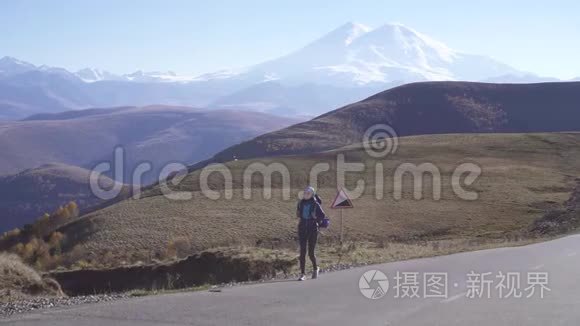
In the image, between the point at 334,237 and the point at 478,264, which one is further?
the point at 334,237

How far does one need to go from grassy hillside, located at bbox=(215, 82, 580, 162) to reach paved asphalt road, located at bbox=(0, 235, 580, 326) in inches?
4602

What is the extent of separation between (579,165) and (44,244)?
168ft

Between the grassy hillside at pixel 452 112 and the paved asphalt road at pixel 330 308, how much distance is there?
117m

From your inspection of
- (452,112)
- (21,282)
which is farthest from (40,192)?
(21,282)

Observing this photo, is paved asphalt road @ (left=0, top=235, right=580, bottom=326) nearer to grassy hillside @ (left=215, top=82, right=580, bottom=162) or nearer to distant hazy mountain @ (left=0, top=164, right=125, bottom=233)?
grassy hillside @ (left=215, top=82, right=580, bottom=162)

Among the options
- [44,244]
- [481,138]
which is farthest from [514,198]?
[481,138]

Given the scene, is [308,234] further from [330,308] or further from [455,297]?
[330,308]

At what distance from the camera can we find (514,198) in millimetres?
48250

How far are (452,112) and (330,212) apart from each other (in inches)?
4700

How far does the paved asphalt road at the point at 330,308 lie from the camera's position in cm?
923

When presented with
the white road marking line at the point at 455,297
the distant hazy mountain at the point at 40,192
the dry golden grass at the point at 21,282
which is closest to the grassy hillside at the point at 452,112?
the distant hazy mountain at the point at 40,192

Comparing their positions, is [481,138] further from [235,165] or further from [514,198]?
[514,198]

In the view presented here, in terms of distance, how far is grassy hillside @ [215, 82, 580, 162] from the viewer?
144 metres

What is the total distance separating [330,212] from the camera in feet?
145
